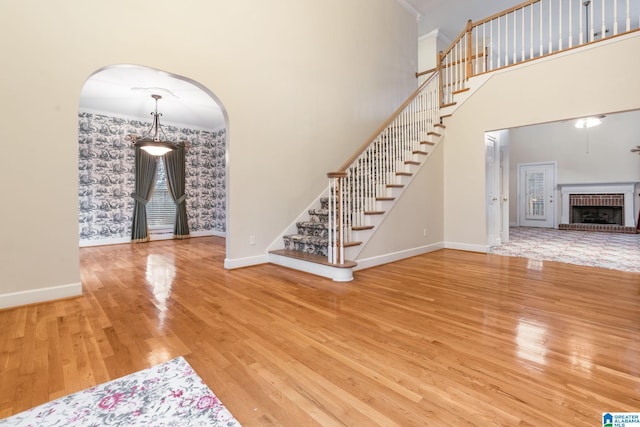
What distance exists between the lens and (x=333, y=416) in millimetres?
1237

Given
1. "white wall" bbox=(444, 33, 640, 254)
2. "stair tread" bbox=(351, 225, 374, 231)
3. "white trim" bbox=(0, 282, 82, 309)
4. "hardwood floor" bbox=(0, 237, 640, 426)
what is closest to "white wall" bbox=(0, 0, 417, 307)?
"white trim" bbox=(0, 282, 82, 309)

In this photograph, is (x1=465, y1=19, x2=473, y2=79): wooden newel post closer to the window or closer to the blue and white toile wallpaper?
the blue and white toile wallpaper

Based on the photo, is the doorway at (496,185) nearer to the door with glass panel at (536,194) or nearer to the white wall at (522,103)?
the white wall at (522,103)

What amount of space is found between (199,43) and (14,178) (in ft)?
7.61

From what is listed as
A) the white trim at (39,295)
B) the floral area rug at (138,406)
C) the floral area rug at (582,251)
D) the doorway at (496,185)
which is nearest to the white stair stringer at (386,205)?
the doorway at (496,185)

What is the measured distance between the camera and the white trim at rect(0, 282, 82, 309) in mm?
2520

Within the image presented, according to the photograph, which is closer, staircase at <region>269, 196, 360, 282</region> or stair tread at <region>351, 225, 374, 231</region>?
staircase at <region>269, 196, 360, 282</region>

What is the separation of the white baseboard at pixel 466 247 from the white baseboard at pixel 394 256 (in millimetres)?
159

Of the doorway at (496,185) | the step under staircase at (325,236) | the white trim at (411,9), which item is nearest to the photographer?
the step under staircase at (325,236)

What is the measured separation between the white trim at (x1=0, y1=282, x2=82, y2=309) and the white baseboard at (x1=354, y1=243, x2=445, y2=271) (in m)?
3.02

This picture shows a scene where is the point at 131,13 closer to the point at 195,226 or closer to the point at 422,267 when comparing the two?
the point at 422,267

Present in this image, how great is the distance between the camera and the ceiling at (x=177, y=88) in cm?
484

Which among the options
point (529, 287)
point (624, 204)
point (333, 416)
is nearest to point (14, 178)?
point (333, 416)

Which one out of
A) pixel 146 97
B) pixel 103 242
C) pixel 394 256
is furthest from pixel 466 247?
pixel 103 242
